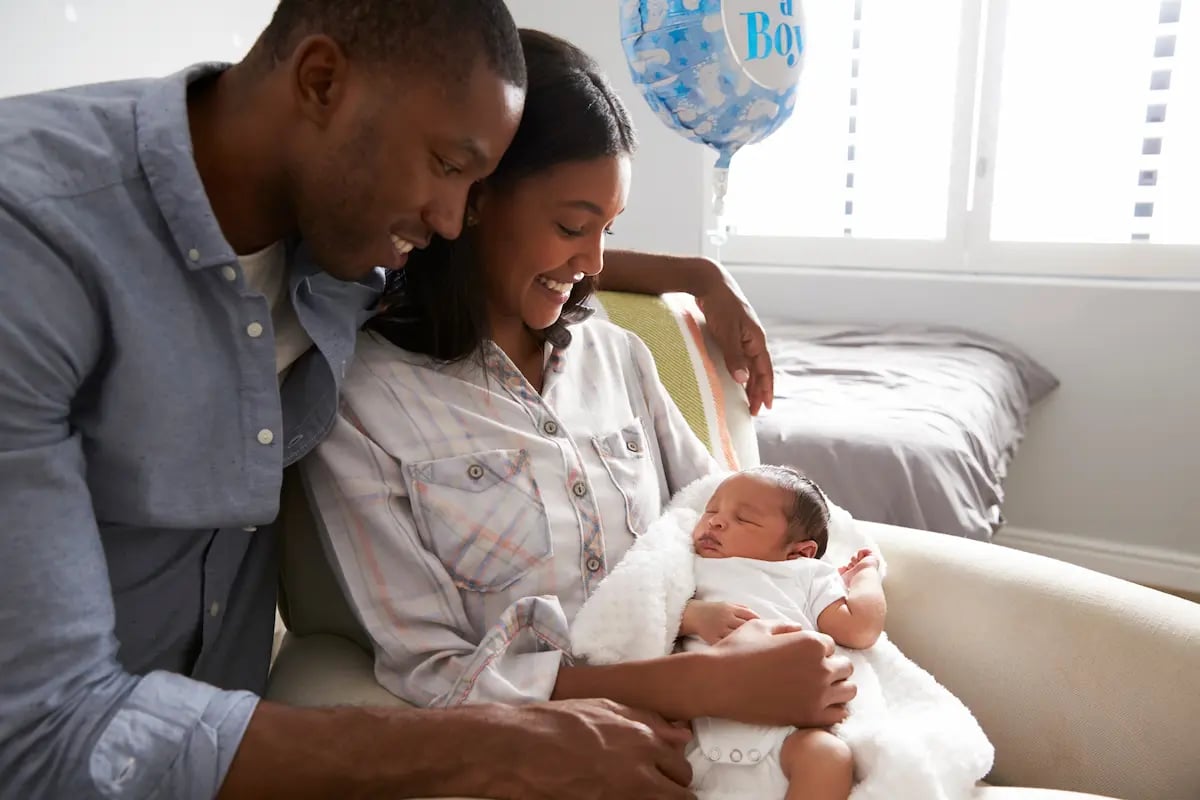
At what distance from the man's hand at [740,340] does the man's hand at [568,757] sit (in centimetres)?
72

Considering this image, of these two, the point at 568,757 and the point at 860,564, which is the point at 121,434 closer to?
the point at 568,757

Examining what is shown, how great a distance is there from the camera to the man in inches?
30.9

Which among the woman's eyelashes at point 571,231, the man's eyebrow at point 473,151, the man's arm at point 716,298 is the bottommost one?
the man's arm at point 716,298

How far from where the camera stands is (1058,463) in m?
3.16

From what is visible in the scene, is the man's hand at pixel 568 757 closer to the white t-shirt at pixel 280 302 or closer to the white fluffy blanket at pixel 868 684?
the white fluffy blanket at pixel 868 684

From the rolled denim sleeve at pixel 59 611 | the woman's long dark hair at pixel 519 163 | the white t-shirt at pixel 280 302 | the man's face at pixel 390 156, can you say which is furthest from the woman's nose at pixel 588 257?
the rolled denim sleeve at pixel 59 611

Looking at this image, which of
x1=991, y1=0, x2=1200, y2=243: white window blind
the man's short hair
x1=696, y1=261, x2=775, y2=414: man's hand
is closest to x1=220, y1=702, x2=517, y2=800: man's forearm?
the man's short hair

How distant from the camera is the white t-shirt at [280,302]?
1.05m

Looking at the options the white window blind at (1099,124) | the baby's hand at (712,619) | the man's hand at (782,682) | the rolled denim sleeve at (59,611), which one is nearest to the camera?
the rolled denim sleeve at (59,611)

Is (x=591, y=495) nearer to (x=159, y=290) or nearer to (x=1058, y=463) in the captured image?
(x=159, y=290)

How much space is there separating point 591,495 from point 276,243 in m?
0.46

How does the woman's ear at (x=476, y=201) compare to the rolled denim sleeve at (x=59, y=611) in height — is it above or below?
above

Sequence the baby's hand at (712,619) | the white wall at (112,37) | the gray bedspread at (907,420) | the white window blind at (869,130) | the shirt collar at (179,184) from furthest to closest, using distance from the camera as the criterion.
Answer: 1. the white window blind at (869,130)
2. the gray bedspread at (907,420)
3. the white wall at (112,37)
4. the baby's hand at (712,619)
5. the shirt collar at (179,184)

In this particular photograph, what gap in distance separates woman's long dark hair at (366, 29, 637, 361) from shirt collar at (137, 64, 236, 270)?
0.31 meters
